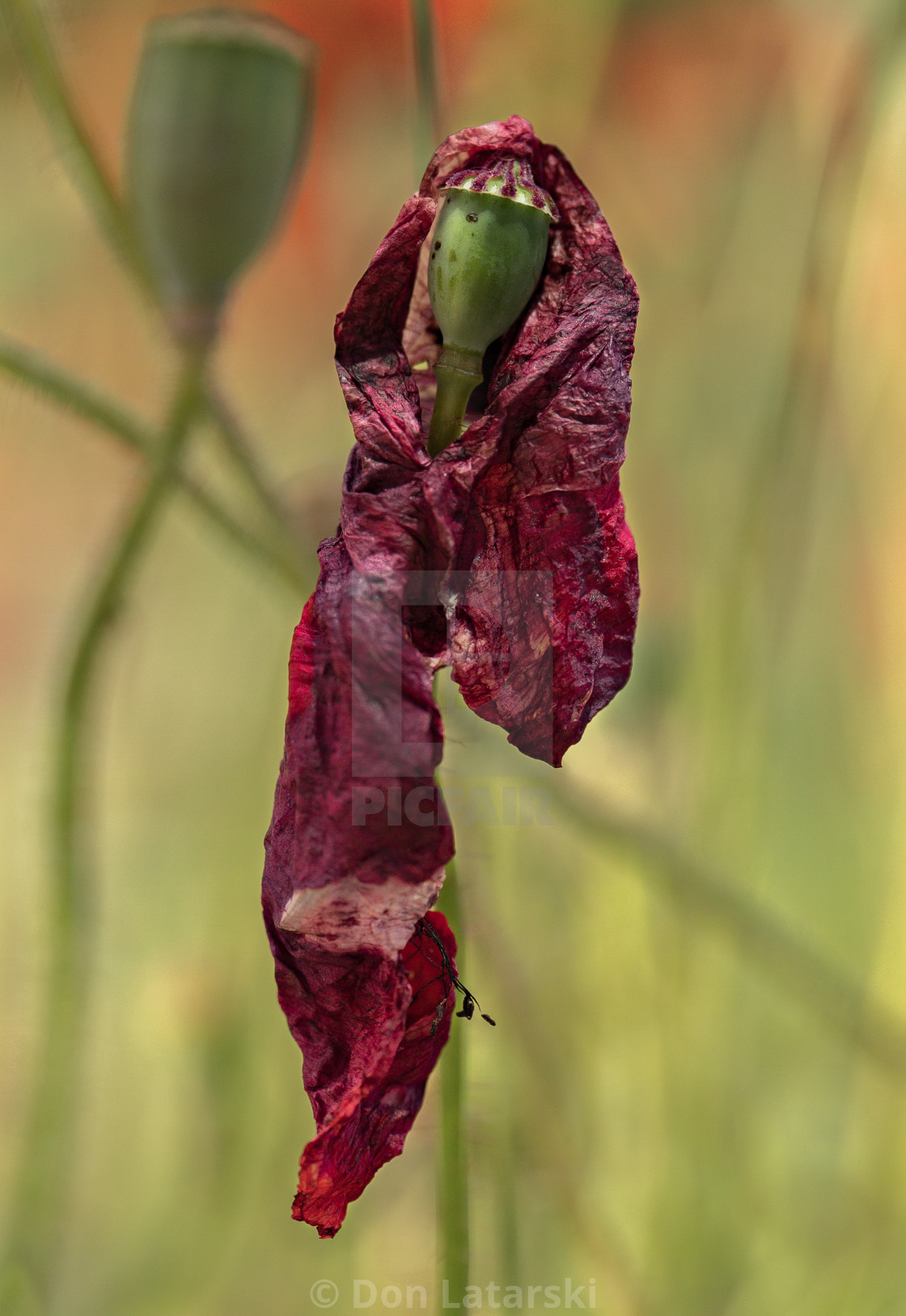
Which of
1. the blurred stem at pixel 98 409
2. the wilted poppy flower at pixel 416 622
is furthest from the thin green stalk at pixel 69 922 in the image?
the wilted poppy flower at pixel 416 622

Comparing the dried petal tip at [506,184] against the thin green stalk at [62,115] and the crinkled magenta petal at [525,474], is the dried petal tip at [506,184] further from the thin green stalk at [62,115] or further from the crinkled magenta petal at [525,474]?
the thin green stalk at [62,115]

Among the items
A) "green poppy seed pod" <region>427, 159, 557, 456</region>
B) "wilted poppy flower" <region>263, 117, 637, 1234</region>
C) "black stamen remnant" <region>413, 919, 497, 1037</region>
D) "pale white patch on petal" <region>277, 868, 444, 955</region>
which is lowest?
"black stamen remnant" <region>413, 919, 497, 1037</region>

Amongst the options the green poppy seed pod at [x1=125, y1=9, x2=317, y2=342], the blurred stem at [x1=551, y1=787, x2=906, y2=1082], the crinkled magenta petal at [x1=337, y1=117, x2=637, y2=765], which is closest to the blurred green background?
the blurred stem at [x1=551, y1=787, x2=906, y2=1082]

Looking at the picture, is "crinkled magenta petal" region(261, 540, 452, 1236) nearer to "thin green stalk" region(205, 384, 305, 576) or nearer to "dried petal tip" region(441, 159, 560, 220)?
"dried petal tip" region(441, 159, 560, 220)

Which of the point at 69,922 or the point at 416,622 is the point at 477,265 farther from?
the point at 69,922

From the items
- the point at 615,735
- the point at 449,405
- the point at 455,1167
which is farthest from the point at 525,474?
the point at 615,735
